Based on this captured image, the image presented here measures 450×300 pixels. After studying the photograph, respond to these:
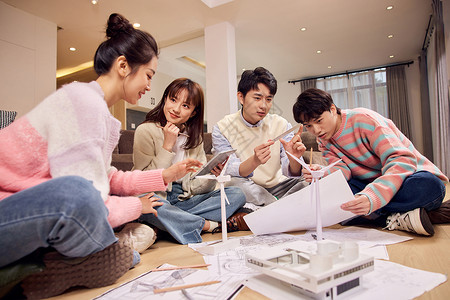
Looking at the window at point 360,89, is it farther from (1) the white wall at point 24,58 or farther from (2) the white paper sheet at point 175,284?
(2) the white paper sheet at point 175,284

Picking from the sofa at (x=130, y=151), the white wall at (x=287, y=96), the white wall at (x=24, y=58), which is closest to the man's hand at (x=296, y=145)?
the sofa at (x=130, y=151)

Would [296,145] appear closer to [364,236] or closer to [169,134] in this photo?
[364,236]

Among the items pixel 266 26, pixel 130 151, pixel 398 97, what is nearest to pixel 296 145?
pixel 130 151

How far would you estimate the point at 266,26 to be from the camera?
4.79 metres

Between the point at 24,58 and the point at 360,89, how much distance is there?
6.92m

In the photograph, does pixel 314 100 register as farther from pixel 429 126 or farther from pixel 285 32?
pixel 429 126

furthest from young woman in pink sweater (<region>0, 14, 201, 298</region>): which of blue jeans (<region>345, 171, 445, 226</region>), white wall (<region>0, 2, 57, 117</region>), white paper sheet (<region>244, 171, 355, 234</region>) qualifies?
white wall (<region>0, 2, 57, 117</region>)

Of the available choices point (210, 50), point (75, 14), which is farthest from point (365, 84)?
point (75, 14)

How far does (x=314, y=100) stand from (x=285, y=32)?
401 cm

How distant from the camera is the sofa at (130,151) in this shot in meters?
2.73

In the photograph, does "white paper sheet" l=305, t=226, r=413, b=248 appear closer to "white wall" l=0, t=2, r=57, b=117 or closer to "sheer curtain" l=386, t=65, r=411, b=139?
"white wall" l=0, t=2, r=57, b=117

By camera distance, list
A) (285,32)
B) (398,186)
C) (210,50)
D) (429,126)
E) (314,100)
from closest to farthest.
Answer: (398,186) → (314,100) → (210,50) → (285,32) → (429,126)

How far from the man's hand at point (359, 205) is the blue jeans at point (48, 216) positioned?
89 cm

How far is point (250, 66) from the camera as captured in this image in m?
6.89
